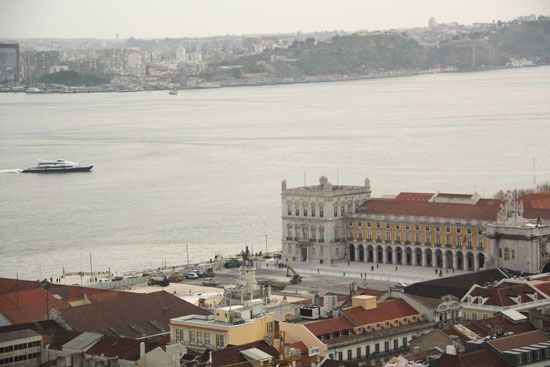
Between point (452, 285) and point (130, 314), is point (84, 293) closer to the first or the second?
point (130, 314)

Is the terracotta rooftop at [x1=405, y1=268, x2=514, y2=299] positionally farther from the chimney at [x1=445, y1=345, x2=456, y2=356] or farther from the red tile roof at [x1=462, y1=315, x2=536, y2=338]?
the chimney at [x1=445, y1=345, x2=456, y2=356]

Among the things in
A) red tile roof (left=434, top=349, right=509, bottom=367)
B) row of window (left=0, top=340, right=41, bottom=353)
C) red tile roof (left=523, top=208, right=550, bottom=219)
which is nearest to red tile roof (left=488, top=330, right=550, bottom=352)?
red tile roof (left=434, top=349, right=509, bottom=367)

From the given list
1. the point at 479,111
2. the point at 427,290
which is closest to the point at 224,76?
the point at 479,111

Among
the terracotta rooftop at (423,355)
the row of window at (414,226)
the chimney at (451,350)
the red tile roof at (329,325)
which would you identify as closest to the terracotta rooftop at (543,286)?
the red tile roof at (329,325)

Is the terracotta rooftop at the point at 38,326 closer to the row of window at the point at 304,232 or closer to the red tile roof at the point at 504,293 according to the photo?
the red tile roof at the point at 504,293

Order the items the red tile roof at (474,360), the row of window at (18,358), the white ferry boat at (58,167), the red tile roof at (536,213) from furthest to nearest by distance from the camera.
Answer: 1. the white ferry boat at (58,167)
2. the red tile roof at (536,213)
3. the row of window at (18,358)
4. the red tile roof at (474,360)

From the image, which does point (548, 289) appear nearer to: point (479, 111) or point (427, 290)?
point (427, 290)
